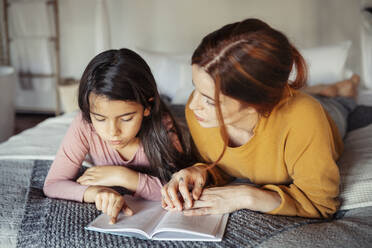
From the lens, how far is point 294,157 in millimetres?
945

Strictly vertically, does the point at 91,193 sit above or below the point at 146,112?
below

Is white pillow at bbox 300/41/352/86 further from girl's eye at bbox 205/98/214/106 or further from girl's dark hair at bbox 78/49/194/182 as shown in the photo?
girl's eye at bbox 205/98/214/106

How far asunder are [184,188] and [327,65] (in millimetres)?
1517

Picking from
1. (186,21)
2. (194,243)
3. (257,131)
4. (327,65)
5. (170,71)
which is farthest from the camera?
(186,21)

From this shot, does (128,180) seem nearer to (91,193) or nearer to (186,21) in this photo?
(91,193)

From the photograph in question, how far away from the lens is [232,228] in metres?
0.84

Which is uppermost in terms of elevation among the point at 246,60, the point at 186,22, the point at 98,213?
the point at 246,60

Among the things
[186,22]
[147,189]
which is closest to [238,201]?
[147,189]

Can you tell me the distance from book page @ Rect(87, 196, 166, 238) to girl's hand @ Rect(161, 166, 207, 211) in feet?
0.12

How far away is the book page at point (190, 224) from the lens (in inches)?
30.9

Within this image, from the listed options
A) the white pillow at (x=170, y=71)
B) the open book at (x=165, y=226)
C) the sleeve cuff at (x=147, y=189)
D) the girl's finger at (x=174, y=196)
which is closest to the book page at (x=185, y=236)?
the open book at (x=165, y=226)

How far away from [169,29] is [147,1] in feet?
0.95

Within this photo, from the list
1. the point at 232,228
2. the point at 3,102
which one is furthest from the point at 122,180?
the point at 3,102

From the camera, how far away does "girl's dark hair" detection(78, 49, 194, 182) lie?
96cm
